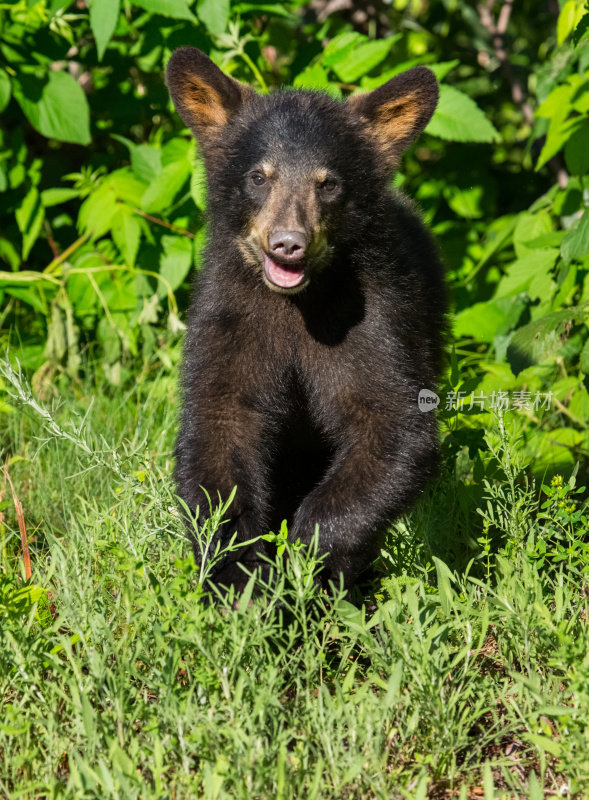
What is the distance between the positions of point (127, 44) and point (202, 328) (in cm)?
323

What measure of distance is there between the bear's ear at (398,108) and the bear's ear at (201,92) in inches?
18.9

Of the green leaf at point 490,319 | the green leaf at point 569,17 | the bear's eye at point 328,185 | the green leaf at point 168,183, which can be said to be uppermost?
the green leaf at point 569,17

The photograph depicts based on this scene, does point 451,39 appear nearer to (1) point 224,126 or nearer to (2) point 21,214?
(2) point 21,214

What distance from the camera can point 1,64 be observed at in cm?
582

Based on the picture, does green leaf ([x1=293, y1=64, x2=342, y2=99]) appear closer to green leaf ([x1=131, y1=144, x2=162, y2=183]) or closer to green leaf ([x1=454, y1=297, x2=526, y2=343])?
green leaf ([x1=131, y1=144, x2=162, y2=183])

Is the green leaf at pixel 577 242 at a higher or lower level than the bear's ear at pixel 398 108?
lower

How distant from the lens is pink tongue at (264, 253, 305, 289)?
365 cm

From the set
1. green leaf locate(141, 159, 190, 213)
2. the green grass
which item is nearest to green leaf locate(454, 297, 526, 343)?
green leaf locate(141, 159, 190, 213)

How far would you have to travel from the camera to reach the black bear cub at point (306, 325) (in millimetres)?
3678

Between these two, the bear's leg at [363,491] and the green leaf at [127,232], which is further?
the green leaf at [127,232]

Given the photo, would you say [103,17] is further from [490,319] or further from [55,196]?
[490,319]

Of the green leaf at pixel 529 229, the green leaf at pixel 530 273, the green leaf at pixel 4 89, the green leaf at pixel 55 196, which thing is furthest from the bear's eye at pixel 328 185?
the green leaf at pixel 55 196

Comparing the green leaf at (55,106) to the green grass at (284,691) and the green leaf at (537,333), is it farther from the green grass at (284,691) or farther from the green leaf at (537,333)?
the green grass at (284,691)

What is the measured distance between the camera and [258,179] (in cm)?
390
